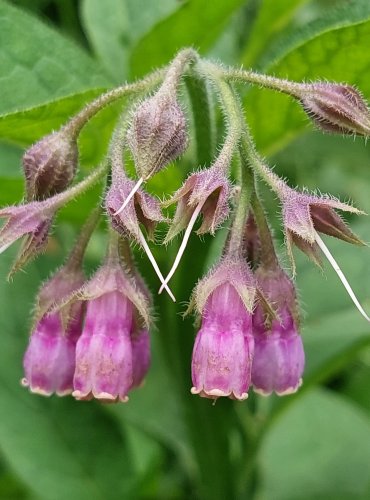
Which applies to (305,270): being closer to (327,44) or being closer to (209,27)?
(209,27)

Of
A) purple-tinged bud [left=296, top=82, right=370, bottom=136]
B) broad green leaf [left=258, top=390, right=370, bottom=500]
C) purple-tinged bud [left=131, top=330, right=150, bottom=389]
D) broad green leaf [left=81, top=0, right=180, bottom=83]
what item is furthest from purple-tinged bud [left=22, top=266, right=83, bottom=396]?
broad green leaf [left=258, top=390, right=370, bottom=500]

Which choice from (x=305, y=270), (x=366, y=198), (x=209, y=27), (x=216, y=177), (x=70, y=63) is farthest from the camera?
(x=366, y=198)

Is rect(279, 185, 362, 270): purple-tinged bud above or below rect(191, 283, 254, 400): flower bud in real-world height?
above

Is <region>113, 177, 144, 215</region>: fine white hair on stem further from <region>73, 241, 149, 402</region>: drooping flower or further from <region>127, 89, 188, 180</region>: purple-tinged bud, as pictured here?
<region>73, 241, 149, 402</region>: drooping flower

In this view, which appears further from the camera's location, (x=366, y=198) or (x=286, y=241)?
(x=366, y=198)

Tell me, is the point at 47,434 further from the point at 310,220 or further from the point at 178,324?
the point at 310,220

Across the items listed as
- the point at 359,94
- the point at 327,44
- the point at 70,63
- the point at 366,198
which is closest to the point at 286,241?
the point at 359,94

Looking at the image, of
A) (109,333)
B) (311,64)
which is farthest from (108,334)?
(311,64)

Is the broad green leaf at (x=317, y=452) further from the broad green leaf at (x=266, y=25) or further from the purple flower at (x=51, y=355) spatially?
the purple flower at (x=51, y=355)
